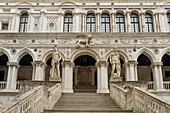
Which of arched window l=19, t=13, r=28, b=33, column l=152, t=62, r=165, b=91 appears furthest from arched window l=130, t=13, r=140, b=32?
arched window l=19, t=13, r=28, b=33

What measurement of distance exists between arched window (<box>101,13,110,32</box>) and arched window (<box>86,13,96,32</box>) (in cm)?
84

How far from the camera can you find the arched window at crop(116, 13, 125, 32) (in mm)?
22266

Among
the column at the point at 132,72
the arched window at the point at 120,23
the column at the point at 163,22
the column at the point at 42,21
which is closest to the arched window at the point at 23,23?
the column at the point at 42,21

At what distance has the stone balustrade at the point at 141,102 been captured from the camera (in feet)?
22.6

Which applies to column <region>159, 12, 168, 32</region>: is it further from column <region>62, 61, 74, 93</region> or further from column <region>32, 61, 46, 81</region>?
column <region>32, 61, 46, 81</region>

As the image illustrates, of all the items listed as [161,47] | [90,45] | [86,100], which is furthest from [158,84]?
[86,100]

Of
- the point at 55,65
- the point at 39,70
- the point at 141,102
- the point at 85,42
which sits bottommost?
the point at 141,102

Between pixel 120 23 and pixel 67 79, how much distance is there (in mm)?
8220

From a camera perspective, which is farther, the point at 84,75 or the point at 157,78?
the point at 84,75

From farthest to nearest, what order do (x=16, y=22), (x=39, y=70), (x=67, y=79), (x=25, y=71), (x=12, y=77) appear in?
(x=25, y=71)
(x=16, y=22)
(x=39, y=70)
(x=12, y=77)
(x=67, y=79)

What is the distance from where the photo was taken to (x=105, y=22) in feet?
74.3

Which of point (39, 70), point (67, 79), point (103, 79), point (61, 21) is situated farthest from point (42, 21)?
point (103, 79)

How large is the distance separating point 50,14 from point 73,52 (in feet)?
17.9

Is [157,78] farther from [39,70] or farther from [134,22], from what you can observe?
[39,70]
